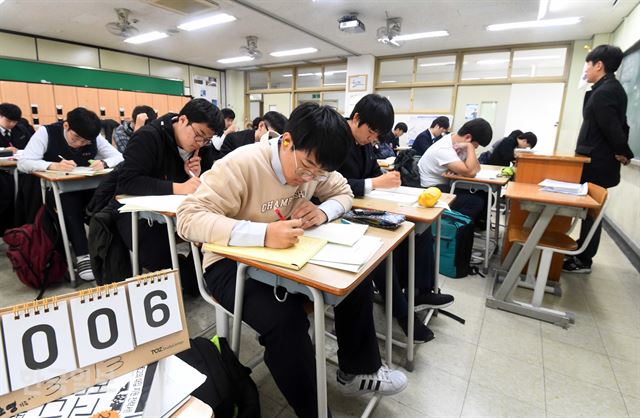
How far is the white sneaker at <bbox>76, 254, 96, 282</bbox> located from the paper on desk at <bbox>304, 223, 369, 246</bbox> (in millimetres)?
1959

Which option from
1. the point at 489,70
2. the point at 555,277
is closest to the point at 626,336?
the point at 555,277

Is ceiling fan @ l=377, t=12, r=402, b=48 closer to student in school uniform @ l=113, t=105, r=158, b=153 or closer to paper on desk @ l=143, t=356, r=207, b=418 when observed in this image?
student in school uniform @ l=113, t=105, r=158, b=153

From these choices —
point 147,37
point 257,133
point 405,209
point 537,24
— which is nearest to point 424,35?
point 537,24

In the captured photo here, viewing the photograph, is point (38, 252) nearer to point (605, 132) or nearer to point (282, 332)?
point (282, 332)

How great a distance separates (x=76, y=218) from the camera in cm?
232

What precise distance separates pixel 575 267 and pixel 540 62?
6.54m

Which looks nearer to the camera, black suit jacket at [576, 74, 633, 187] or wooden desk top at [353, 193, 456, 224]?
wooden desk top at [353, 193, 456, 224]

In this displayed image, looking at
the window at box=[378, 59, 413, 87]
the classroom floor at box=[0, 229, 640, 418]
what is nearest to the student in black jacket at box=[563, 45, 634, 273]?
the classroom floor at box=[0, 229, 640, 418]

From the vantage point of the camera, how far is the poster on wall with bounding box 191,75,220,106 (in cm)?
914

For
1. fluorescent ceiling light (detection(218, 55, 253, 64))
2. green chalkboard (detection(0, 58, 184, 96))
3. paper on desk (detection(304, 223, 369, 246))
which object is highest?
fluorescent ceiling light (detection(218, 55, 253, 64))

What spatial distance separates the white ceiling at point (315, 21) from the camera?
4.38m

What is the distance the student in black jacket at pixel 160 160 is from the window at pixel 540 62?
21.7 feet

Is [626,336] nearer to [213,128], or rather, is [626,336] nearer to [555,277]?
[555,277]

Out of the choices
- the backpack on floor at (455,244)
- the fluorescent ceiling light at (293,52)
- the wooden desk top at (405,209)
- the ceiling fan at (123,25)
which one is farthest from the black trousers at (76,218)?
the fluorescent ceiling light at (293,52)
